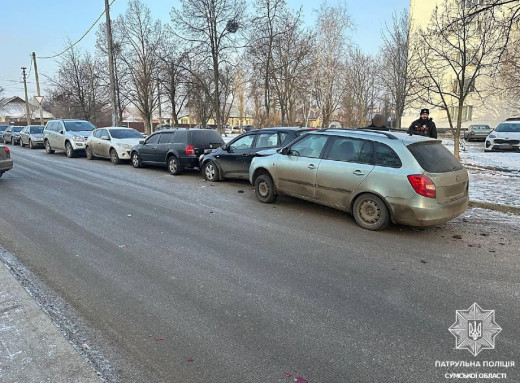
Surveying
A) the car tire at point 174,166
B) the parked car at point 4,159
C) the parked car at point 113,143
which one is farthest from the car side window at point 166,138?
the parked car at point 4,159

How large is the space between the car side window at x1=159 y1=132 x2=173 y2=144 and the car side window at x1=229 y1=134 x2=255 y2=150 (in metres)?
3.15

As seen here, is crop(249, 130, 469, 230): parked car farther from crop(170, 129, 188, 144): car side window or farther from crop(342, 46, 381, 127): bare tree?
crop(342, 46, 381, 127): bare tree

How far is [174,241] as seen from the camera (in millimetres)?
5293

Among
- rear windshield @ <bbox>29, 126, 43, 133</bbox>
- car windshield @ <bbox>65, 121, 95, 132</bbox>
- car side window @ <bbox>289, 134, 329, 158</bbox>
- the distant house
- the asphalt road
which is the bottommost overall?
the asphalt road

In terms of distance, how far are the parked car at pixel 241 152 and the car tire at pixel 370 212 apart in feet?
11.1

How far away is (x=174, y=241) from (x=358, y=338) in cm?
319

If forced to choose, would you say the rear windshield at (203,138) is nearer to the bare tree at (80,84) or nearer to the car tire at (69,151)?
the car tire at (69,151)

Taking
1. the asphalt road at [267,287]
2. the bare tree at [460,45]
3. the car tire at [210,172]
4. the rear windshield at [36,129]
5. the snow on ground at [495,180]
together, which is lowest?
the asphalt road at [267,287]

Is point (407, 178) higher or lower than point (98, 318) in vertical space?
higher

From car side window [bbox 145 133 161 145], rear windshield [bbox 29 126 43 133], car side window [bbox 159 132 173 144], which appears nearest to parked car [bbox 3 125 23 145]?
rear windshield [bbox 29 126 43 133]

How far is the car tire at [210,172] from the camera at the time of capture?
1041 centimetres

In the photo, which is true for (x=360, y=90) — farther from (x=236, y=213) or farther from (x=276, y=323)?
(x=276, y=323)

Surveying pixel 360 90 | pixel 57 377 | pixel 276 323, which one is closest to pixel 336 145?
pixel 276 323

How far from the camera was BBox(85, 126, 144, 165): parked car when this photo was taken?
14.4 metres
